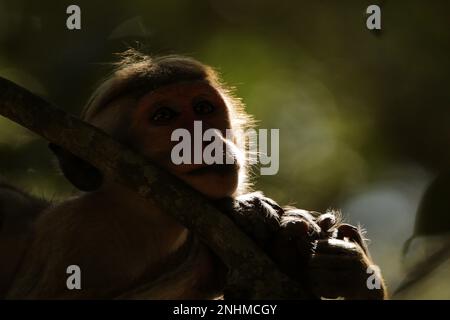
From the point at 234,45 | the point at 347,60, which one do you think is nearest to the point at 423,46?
the point at 347,60

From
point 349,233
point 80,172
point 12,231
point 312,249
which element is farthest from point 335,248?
point 12,231

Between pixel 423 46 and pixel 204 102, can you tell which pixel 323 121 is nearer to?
pixel 423 46

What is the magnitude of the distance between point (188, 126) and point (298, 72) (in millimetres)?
2879

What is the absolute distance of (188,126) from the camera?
21.8 feet

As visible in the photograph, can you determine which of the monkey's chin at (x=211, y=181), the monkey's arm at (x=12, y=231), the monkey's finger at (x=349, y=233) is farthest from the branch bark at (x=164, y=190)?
the monkey's arm at (x=12, y=231)

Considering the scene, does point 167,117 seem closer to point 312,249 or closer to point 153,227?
point 153,227

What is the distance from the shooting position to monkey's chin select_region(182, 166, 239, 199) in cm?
609

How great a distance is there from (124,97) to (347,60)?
326 centimetres

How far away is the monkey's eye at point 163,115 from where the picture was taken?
684 cm

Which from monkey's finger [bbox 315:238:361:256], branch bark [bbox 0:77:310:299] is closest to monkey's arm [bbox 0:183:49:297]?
branch bark [bbox 0:77:310:299]

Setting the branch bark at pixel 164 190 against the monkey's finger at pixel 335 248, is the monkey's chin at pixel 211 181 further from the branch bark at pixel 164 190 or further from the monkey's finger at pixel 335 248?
the branch bark at pixel 164 190
